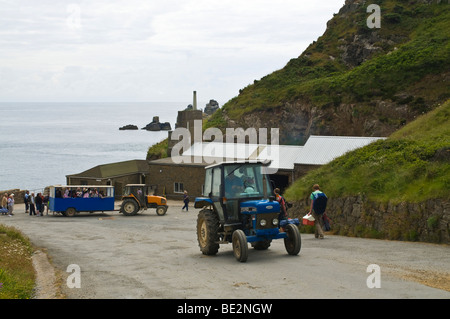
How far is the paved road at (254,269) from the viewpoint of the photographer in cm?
1040

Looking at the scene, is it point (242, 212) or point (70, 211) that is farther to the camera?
point (70, 211)

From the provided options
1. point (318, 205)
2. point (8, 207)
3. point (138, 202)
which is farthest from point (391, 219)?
point (8, 207)

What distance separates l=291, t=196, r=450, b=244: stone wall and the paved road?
2.41 feet

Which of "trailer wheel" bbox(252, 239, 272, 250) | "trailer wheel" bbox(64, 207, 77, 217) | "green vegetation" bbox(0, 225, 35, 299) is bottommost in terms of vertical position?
"trailer wheel" bbox(64, 207, 77, 217)

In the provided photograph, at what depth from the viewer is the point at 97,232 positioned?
1003 inches

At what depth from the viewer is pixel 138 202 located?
118 ft

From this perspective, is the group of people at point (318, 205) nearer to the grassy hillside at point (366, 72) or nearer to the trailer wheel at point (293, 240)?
the trailer wheel at point (293, 240)

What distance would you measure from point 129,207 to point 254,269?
24.2 metres

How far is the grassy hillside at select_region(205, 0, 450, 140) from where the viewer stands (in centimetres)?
5381

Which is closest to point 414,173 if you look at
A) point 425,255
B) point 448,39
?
point 425,255

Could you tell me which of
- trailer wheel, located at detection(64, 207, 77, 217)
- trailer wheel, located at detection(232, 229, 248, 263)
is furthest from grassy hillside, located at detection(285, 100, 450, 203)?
trailer wheel, located at detection(64, 207, 77, 217)

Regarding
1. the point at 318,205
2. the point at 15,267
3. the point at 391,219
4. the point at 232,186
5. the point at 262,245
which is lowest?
the point at 15,267

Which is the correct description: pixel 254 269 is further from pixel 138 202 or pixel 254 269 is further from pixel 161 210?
pixel 138 202

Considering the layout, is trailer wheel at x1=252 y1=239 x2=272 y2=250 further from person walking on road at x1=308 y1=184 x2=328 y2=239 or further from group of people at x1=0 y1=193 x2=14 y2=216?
group of people at x1=0 y1=193 x2=14 y2=216
